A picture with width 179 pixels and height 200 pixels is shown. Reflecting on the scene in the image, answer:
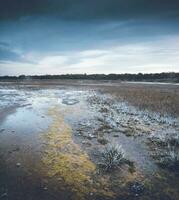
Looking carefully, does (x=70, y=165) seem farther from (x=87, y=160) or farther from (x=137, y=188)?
(x=137, y=188)

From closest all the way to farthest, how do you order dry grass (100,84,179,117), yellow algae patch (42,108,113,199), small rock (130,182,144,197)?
1. small rock (130,182,144,197)
2. yellow algae patch (42,108,113,199)
3. dry grass (100,84,179,117)

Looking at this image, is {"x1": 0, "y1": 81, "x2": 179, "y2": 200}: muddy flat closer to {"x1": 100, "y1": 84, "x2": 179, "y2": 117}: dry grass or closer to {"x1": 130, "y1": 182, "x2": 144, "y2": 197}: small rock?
{"x1": 130, "y1": 182, "x2": 144, "y2": 197}: small rock

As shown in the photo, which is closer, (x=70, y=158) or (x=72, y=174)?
(x=72, y=174)

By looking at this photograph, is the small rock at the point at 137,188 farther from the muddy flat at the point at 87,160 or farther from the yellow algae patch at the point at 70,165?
the yellow algae patch at the point at 70,165

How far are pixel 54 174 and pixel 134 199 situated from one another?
8.56 feet

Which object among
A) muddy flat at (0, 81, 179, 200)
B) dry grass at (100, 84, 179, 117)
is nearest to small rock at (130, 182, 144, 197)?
muddy flat at (0, 81, 179, 200)

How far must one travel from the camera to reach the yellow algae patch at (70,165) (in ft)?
22.5

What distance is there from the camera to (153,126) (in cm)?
1395

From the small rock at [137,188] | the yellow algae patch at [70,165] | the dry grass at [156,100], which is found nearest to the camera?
the small rock at [137,188]

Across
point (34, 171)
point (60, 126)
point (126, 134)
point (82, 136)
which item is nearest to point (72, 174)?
point (34, 171)

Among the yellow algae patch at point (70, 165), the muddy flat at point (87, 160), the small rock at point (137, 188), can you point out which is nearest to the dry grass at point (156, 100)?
the muddy flat at point (87, 160)

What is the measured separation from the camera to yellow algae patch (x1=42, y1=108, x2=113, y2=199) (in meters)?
6.86

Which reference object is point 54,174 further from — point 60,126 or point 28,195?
point 60,126

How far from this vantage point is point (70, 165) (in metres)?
8.47
